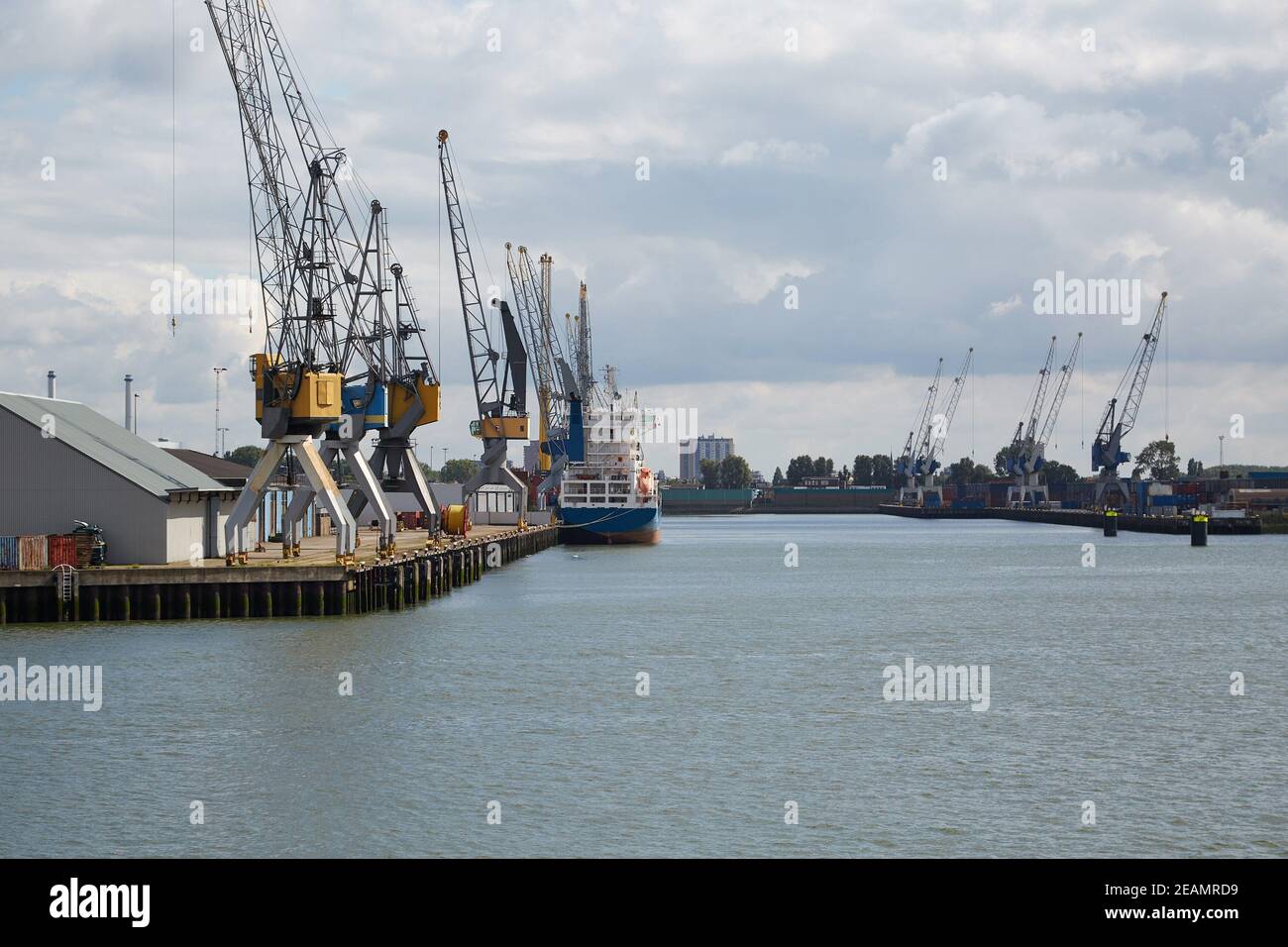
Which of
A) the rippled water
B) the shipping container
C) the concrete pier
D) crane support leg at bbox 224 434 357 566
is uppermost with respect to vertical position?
crane support leg at bbox 224 434 357 566

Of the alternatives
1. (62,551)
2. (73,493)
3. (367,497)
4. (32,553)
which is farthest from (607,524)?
(32,553)

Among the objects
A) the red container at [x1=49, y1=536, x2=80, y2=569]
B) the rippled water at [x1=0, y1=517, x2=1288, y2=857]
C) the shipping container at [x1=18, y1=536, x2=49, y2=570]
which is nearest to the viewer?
the rippled water at [x1=0, y1=517, x2=1288, y2=857]

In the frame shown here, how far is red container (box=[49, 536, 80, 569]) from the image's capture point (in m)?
55.0

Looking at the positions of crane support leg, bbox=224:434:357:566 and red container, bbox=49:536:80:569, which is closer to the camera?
red container, bbox=49:536:80:569

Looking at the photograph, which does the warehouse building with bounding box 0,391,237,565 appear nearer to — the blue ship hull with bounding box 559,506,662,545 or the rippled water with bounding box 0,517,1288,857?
the rippled water with bounding box 0,517,1288,857

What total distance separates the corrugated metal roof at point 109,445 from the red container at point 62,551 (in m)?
3.41

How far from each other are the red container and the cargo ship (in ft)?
274

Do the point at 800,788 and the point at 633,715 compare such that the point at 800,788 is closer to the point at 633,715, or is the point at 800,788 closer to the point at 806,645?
the point at 633,715

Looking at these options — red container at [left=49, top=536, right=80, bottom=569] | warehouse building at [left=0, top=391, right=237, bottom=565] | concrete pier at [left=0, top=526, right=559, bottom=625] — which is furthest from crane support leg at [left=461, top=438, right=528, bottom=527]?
red container at [left=49, top=536, right=80, bottom=569]

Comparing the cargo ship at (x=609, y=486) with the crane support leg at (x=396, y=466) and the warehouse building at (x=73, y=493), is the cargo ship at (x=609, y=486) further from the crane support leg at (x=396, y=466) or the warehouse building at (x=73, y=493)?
the warehouse building at (x=73, y=493)

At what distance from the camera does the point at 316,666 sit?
44.0 metres

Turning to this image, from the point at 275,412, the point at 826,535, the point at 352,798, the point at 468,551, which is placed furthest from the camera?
the point at 826,535

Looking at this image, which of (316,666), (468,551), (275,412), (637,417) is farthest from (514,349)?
(316,666)
